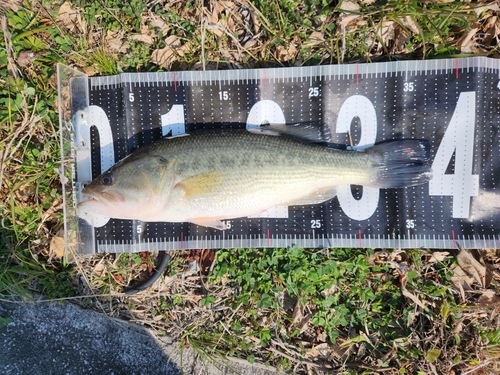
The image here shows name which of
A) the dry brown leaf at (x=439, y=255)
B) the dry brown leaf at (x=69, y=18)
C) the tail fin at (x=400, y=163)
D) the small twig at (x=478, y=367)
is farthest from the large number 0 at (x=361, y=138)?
the dry brown leaf at (x=69, y=18)

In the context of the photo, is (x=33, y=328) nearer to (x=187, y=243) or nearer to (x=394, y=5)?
(x=187, y=243)

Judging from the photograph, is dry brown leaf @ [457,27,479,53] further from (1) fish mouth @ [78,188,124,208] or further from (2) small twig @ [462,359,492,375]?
(1) fish mouth @ [78,188,124,208]

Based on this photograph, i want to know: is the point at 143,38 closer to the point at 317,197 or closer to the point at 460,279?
the point at 317,197

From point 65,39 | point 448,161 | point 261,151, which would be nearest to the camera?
point 261,151

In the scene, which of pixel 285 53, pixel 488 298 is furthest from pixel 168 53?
pixel 488 298

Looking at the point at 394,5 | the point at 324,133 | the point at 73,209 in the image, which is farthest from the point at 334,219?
the point at 73,209

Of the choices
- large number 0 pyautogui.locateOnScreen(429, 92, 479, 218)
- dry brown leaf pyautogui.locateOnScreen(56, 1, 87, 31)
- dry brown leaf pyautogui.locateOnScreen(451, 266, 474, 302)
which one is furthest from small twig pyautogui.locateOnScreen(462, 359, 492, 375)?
dry brown leaf pyautogui.locateOnScreen(56, 1, 87, 31)
